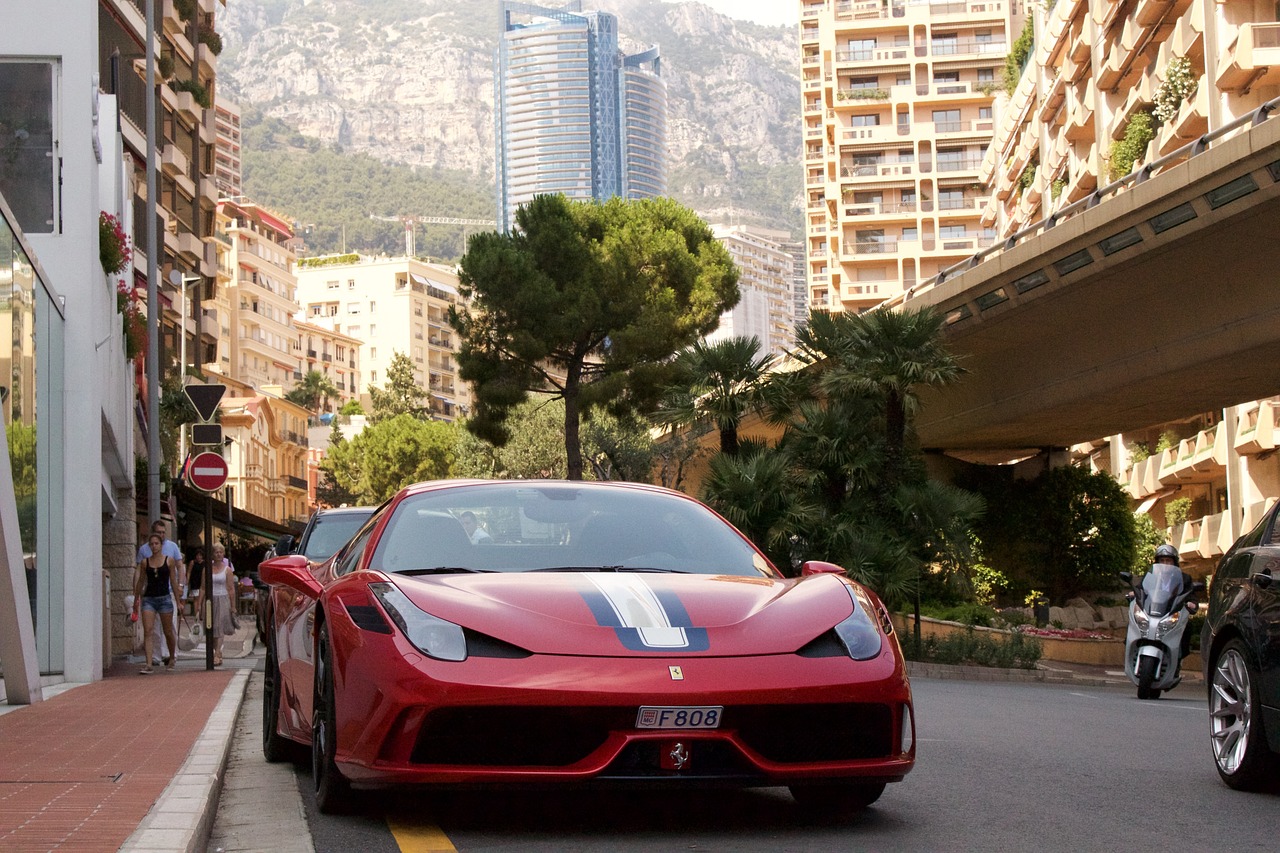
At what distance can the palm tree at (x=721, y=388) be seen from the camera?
29891 millimetres

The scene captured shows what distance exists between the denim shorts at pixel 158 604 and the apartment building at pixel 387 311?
156 meters

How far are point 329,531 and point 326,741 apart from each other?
10541 millimetres

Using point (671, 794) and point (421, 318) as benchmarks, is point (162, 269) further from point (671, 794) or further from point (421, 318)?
point (421, 318)

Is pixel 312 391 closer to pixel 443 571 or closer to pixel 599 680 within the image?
pixel 443 571

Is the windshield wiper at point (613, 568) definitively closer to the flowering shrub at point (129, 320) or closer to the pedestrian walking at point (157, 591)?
the pedestrian walking at point (157, 591)

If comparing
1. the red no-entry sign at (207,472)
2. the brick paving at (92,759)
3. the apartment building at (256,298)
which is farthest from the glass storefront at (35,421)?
the apartment building at (256,298)

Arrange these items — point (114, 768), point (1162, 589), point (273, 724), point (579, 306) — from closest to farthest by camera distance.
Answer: point (114, 768) → point (273, 724) → point (1162, 589) → point (579, 306)

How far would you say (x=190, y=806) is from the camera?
6.02 meters

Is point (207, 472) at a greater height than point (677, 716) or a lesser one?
greater

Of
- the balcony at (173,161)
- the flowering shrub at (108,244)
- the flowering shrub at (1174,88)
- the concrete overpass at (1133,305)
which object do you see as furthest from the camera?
the balcony at (173,161)

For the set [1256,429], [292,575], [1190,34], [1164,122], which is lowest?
[292,575]

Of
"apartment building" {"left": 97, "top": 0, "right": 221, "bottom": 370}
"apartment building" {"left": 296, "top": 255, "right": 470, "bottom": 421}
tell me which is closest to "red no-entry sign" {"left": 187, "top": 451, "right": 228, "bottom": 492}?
"apartment building" {"left": 97, "top": 0, "right": 221, "bottom": 370}

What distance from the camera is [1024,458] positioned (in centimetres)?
4181

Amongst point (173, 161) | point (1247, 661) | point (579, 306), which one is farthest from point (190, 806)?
point (173, 161)
